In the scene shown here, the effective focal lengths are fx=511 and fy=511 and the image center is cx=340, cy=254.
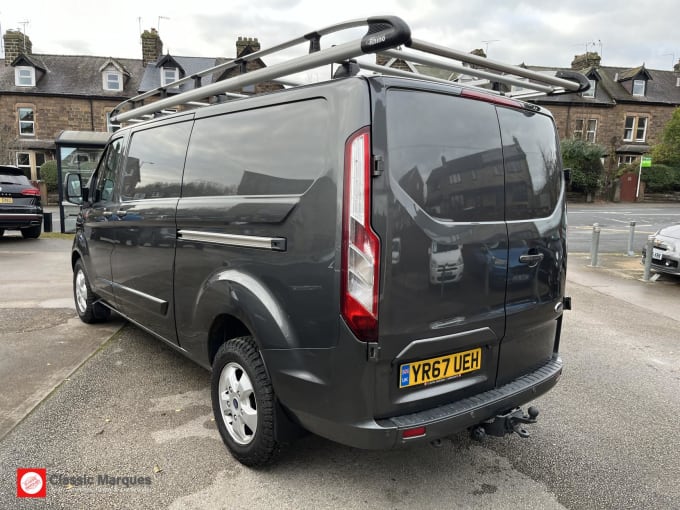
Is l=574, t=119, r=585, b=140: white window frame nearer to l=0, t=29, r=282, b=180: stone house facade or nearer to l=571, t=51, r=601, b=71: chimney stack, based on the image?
l=571, t=51, r=601, b=71: chimney stack

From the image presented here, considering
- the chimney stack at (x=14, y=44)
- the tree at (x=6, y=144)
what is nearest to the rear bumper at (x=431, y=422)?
the tree at (x=6, y=144)

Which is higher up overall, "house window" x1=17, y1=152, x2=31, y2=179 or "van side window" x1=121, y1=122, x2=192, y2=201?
"house window" x1=17, y1=152, x2=31, y2=179

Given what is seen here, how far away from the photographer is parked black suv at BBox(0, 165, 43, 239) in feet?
37.5

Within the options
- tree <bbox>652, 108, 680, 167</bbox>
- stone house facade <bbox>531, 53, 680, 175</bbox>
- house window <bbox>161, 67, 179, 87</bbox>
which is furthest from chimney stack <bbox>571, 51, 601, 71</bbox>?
house window <bbox>161, 67, 179, 87</bbox>

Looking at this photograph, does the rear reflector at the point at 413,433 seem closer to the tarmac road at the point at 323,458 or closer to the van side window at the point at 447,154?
the tarmac road at the point at 323,458

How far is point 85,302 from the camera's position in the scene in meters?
5.41

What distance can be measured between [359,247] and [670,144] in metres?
38.0

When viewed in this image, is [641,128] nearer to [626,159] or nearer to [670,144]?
[626,159]

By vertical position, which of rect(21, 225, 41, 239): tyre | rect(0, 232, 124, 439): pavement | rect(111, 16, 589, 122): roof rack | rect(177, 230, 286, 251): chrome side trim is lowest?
rect(0, 232, 124, 439): pavement

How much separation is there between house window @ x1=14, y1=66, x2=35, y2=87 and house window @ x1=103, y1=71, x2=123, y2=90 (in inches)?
172

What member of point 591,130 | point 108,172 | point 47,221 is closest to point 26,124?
point 47,221

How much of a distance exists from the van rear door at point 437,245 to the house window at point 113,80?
3466 centimetres

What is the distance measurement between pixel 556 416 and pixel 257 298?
7.65 feet

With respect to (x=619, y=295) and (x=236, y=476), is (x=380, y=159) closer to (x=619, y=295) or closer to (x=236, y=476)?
(x=236, y=476)
